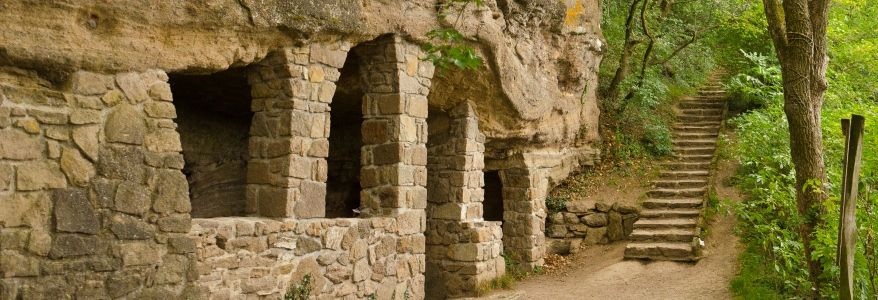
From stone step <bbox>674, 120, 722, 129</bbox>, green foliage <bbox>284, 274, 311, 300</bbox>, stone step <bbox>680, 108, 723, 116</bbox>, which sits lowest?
green foliage <bbox>284, 274, 311, 300</bbox>

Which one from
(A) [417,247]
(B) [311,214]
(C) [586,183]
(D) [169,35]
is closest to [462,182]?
(A) [417,247]

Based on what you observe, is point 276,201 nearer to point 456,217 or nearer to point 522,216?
point 456,217

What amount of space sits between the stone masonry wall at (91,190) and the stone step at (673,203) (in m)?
9.23

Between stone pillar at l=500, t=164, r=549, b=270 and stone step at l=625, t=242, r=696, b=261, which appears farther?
stone pillar at l=500, t=164, r=549, b=270

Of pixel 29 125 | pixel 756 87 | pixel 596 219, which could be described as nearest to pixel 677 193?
pixel 596 219

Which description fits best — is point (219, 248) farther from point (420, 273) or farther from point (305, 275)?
point (420, 273)

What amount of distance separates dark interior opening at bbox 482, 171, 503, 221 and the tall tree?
627 cm

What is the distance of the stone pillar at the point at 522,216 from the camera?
13741 mm

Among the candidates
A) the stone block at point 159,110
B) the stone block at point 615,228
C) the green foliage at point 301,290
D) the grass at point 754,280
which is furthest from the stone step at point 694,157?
the stone block at point 159,110

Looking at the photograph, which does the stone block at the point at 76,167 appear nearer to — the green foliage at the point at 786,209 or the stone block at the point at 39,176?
the stone block at the point at 39,176

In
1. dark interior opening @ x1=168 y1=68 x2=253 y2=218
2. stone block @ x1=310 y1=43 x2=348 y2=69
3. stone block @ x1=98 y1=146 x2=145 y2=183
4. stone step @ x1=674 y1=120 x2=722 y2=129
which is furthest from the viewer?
stone step @ x1=674 y1=120 x2=722 y2=129

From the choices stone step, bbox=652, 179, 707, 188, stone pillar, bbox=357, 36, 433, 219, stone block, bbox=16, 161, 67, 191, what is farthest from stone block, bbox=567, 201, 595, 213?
stone block, bbox=16, 161, 67, 191

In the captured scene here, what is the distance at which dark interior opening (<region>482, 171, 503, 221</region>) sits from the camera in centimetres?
1520

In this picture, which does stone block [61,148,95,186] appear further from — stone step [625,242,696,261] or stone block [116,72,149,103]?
stone step [625,242,696,261]
